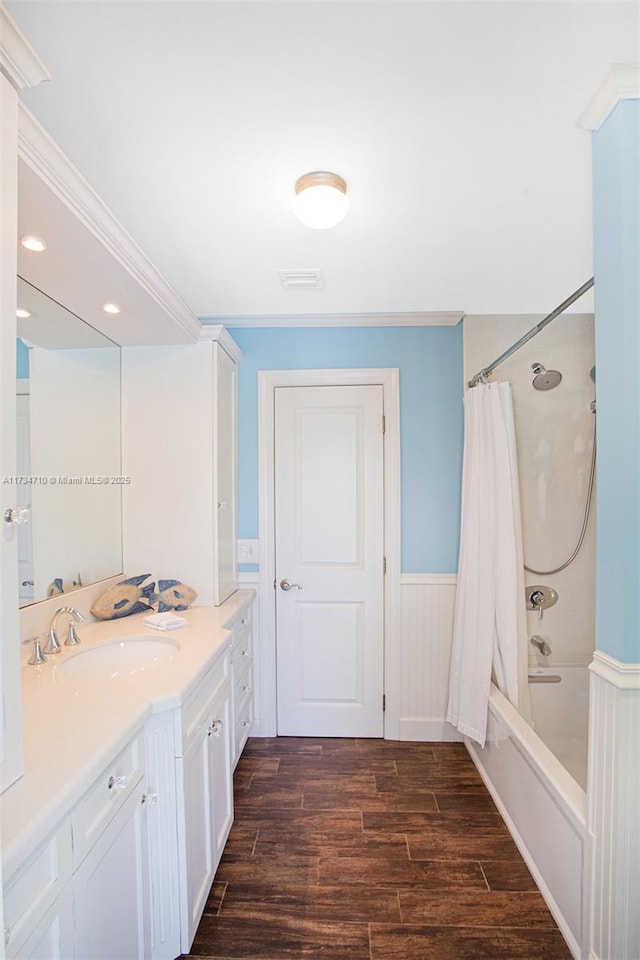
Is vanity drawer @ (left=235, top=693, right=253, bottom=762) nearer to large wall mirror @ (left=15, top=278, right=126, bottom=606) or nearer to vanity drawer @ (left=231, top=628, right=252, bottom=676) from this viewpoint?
vanity drawer @ (left=231, top=628, right=252, bottom=676)

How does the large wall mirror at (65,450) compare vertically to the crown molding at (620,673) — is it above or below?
above

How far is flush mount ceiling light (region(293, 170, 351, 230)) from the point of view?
1.38 m

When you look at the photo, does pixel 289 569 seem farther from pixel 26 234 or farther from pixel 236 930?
pixel 26 234

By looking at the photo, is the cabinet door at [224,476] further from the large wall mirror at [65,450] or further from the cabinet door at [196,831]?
the cabinet door at [196,831]

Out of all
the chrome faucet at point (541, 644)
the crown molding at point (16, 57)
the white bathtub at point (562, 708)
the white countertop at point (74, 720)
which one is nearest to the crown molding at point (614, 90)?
the crown molding at point (16, 57)

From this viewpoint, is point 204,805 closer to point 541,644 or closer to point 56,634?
point 56,634

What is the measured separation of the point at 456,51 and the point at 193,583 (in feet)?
7.10

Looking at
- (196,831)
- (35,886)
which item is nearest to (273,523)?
(196,831)

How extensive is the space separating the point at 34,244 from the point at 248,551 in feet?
5.87

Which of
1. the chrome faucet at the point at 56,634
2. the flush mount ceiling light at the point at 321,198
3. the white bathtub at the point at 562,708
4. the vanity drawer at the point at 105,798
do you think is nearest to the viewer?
the vanity drawer at the point at 105,798

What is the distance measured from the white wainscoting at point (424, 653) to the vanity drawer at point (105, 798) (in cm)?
170

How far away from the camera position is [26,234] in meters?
1.32

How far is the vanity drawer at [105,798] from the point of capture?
934 millimetres

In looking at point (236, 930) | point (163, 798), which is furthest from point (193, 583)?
point (236, 930)
